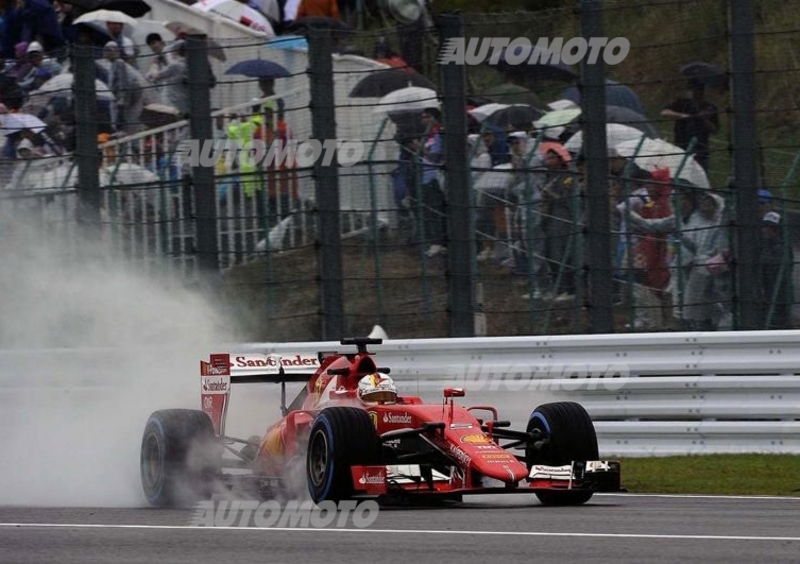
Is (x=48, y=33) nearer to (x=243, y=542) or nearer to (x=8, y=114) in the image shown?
(x=8, y=114)

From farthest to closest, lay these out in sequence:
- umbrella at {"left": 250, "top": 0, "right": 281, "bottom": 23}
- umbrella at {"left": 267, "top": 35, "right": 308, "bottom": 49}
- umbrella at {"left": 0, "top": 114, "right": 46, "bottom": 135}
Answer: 1. umbrella at {"left": 250, "top": 0, "right": 281, "bottom": 23}
2. umbrella at {"left": 0, "top": 114, "right": 46, "bottom": 135}
3. umbrella at {"left": 267, "top": 35, "right": 308, "bottom": 49}

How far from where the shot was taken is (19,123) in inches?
561

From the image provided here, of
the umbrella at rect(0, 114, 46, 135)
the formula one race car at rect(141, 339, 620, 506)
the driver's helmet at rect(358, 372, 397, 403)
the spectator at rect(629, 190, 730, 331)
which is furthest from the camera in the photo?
the umbrella at rect(0, 114, 46, 135)

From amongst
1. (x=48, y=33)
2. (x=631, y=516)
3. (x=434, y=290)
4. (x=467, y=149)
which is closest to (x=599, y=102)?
(x=467, y=149)

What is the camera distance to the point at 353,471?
896 centimetres

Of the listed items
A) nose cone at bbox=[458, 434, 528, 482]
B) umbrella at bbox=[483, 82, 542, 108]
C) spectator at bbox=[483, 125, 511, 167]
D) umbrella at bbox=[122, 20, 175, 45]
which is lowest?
nose cone at bbox=[458, 434, 528, 482]

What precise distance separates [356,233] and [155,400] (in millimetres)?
2246

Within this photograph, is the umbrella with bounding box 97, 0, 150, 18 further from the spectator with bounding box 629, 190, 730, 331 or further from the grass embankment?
the grass embankment

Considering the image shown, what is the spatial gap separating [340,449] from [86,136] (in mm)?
6088

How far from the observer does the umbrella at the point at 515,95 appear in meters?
12.9

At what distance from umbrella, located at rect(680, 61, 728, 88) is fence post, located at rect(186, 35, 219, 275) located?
13.6 feet

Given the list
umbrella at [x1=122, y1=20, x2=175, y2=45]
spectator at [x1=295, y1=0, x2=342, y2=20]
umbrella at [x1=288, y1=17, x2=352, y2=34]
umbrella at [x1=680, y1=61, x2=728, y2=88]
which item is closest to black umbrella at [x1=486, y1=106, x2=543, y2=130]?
umbrella at [x1=680, y1=61, x2=728, y2=88]

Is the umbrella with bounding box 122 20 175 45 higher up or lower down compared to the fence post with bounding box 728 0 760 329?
higher up

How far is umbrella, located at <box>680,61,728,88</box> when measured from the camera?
1257 centimetres
